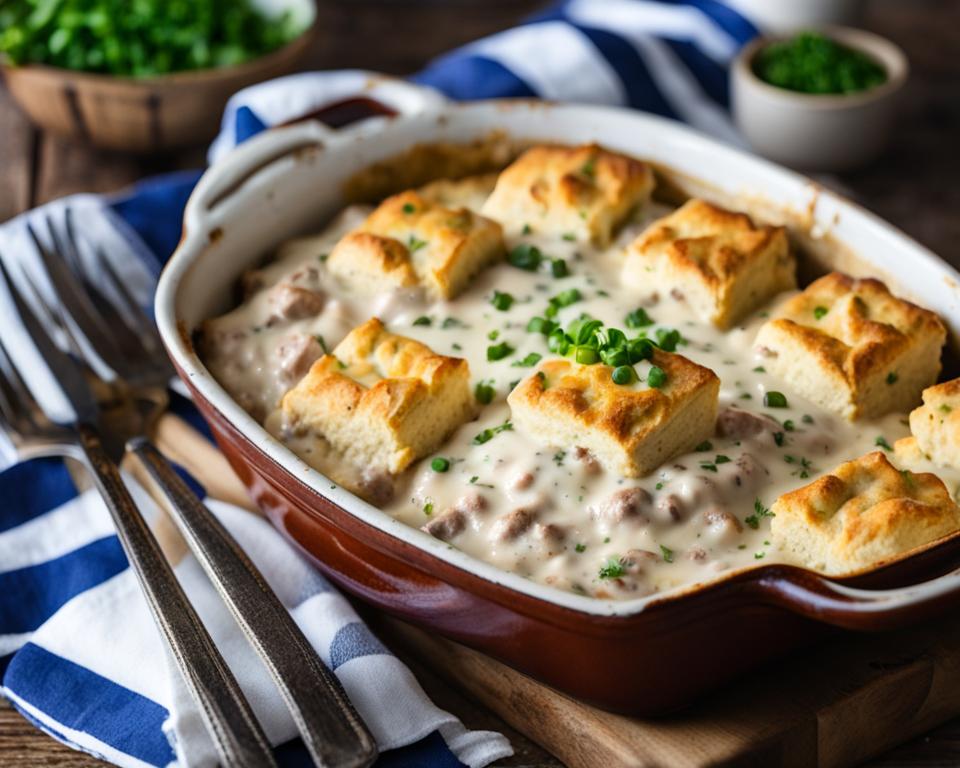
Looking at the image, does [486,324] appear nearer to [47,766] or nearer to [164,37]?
[47,766]

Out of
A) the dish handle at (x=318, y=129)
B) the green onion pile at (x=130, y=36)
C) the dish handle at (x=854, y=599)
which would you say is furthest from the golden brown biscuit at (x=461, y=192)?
the dish handle at (x=854, y=599)

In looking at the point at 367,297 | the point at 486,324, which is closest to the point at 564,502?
the point at 486,324

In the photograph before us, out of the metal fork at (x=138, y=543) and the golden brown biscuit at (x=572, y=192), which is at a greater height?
the golden brown biscuit at (x=572, y=192)

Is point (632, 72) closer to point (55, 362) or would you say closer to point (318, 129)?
point (318, 129)

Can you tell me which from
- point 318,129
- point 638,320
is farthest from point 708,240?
point 318,129

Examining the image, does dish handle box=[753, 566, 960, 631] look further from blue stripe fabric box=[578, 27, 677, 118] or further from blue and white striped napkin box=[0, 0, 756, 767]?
blue stripe fabric box=[578, 27, 677, 118]

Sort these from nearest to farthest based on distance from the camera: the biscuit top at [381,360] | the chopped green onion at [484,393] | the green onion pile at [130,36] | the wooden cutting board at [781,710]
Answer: the wooden cutting board at [781,710] → the biscuit top at [381,360] → the chopped green onion at [484,393] → the green onion pile at [130,36]

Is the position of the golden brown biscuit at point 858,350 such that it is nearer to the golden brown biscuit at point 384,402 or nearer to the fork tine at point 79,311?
the golden brown biscuit at point 384,402

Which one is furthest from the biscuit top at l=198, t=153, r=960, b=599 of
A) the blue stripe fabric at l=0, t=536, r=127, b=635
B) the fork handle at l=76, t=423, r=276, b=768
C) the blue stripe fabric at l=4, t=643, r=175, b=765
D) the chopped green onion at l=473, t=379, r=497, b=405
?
the blue stripe fabric at l=4, t=643, r=175, b=765
